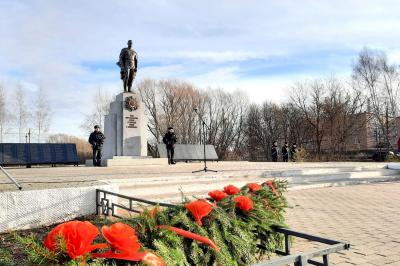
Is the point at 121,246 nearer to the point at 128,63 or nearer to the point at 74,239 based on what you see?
the point at 74,239

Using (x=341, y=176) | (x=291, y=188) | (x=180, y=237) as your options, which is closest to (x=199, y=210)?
(x=180, y=237)

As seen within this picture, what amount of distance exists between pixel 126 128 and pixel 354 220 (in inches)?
491

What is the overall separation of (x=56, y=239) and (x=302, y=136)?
172ft

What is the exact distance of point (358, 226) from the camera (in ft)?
20.6

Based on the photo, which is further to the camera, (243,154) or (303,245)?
(243,154)

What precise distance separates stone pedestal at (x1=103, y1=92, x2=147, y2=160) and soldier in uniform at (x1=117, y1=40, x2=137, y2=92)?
0.83 m

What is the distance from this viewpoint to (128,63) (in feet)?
57.8

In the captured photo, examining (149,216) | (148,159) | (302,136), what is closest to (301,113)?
(302,136)

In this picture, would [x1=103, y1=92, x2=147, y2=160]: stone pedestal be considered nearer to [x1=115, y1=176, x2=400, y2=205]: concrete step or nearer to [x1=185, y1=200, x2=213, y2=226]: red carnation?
[x1=115, y1=176, x2=400, y2=205]: concrete step

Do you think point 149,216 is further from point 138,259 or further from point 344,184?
point 344,184

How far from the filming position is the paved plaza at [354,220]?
15.0ft

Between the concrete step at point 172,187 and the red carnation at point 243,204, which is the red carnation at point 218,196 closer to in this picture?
the red carnation at point 243,204

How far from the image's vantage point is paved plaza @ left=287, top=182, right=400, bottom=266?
4.57 m

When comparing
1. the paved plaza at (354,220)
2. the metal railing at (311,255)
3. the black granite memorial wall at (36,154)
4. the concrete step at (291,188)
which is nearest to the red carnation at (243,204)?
the metal railing at (311,255)
